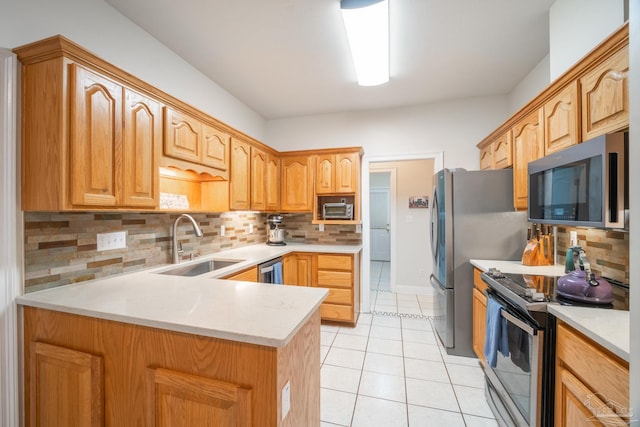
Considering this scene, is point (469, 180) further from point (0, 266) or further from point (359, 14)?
point (0, 266)

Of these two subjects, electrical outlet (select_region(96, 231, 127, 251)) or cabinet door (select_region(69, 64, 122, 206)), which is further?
electrical outlet (select_region(96, 231, 127, 251))

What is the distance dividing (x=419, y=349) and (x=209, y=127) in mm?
2846

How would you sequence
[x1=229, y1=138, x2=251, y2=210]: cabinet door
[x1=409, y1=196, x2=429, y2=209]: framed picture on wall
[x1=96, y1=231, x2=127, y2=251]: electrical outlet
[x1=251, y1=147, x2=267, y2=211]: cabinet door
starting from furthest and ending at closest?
[x1=409, y1=196, x2=429, y2=209]: framed picture on wall
[x1=251, y1=147, x2=267, y2=211]: cabinet door
[x1=229, y1=138, x2=251, y2=210]: cabinet door
[x1=96, y1=231, x2=127, y2=251]: electrical outlet

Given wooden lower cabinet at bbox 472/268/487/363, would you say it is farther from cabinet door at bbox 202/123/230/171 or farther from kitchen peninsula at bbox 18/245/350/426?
cabinet door at bbox 202/123/230/171

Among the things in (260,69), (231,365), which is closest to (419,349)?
(231,365)

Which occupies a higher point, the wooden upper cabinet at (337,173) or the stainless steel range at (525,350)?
the wooden upper cabinet at (337,173)

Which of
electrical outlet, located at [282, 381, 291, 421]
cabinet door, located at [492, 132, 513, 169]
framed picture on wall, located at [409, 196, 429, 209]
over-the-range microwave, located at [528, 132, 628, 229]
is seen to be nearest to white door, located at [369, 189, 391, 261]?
framed picture on wall, located at [409, 196, 429, 209]

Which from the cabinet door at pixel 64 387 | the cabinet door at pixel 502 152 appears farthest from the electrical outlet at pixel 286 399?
the cabinet door at pixel 502 152

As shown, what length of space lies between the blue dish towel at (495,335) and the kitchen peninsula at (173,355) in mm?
1117

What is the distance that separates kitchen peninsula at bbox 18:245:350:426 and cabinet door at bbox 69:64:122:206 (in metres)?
0.55

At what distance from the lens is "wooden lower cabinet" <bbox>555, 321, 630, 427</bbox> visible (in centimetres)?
87

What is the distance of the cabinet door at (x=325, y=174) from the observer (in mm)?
3391

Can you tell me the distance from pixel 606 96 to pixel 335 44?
5.88 ft

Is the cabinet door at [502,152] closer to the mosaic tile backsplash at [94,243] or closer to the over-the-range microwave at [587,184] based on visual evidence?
the over-the-range microwave at [587,184]
